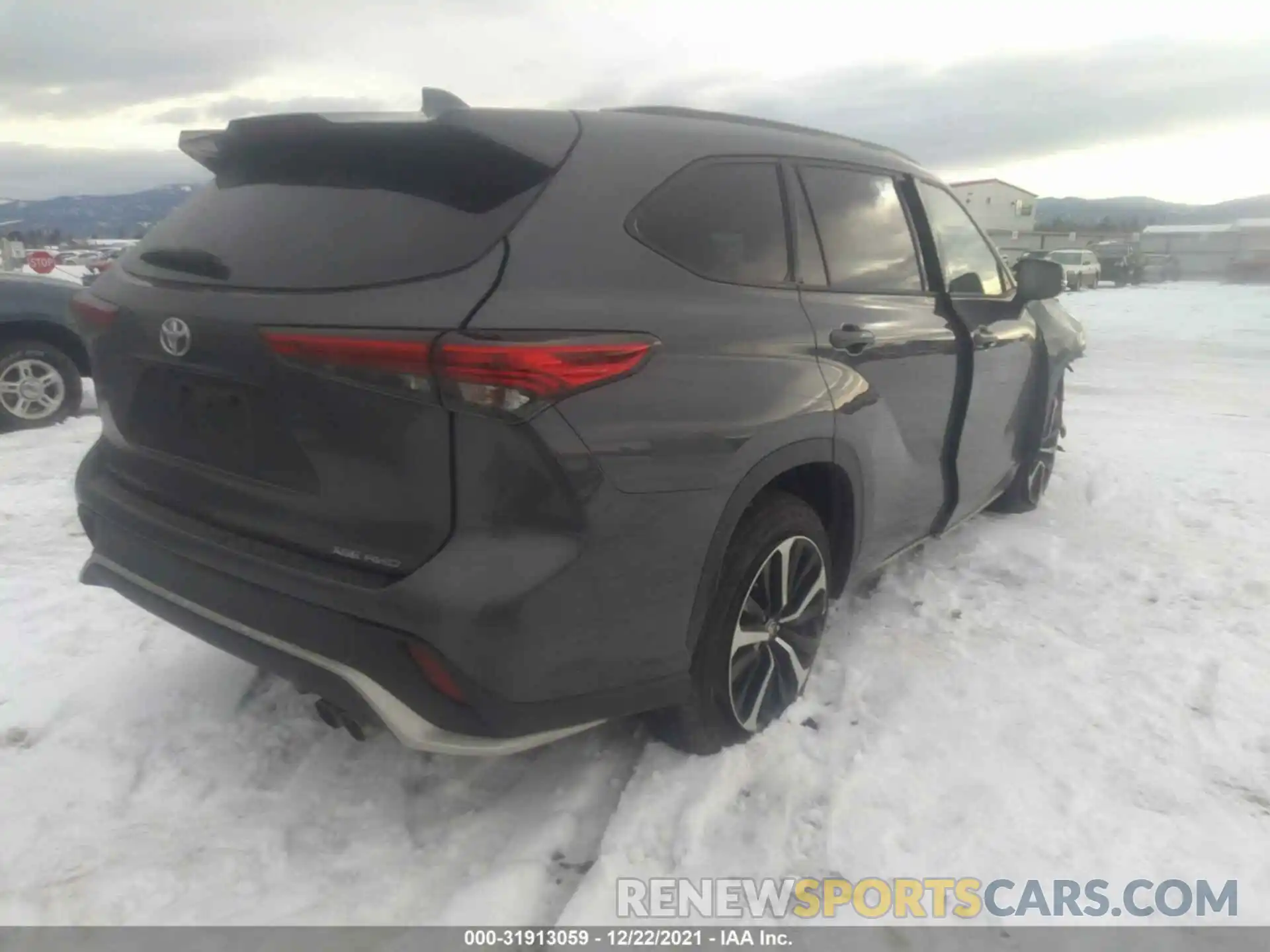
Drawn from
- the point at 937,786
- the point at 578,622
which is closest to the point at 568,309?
the point at 578,622

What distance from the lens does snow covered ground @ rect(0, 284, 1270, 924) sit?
228 centimetres

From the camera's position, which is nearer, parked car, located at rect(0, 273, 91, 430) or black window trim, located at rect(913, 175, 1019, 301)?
black window trim, located at rect(913, 175, 1019, 301)

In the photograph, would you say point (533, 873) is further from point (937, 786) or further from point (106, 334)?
point (106, 334)

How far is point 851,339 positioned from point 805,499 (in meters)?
0.53

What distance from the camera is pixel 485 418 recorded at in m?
1.91

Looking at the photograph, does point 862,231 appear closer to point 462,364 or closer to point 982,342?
point 982,342

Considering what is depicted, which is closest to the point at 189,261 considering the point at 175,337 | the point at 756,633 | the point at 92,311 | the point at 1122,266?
the point at 175,337

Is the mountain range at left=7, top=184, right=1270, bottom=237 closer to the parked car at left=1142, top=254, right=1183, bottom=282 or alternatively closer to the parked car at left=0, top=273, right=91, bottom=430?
the parked car at left=0, top=273, right=91, bottom=430

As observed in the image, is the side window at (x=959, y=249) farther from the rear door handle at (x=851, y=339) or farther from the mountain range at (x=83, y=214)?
the mountain range at (x=83, y=214)

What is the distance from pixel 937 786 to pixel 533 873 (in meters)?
1.17

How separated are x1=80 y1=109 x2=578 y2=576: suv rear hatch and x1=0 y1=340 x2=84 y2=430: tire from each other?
205 inches

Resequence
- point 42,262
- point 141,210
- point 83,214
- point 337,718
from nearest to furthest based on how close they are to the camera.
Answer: point 337,718
point 42,262
point 141,210
point 83,214

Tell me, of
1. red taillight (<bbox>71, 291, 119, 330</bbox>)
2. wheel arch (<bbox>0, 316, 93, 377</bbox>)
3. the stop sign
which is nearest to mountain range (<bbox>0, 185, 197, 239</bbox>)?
the stop sign

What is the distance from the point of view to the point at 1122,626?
367 centimetres
